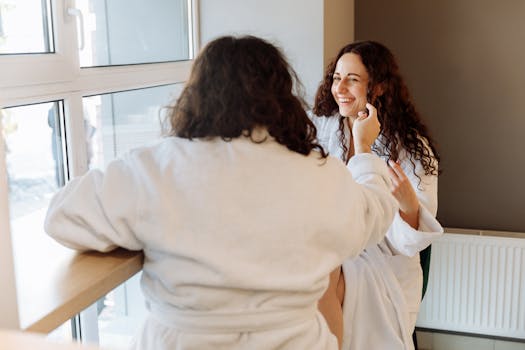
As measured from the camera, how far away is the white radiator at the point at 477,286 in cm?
281

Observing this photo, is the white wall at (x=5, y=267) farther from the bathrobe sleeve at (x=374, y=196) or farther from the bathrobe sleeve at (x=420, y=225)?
the bathrobe sleeve at (x=420, y=225)

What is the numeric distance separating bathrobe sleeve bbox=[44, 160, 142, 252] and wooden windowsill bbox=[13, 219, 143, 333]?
36mm

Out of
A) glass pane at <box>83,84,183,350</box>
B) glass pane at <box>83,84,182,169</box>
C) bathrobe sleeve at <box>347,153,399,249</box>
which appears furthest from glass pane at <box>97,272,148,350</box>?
bathrobe sleeve at <box>347,153,399,249</box>

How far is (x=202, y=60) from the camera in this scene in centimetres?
123

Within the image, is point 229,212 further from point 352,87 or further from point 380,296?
point 352,87

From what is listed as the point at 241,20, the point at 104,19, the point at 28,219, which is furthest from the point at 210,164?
the point at 241,20

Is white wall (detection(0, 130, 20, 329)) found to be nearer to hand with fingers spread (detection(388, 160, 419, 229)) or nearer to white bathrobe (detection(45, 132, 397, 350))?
white bathrobe (detection(45, 132, 397, 350))

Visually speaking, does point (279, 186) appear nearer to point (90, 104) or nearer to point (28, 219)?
point (28, 219)

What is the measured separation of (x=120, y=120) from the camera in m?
2.03

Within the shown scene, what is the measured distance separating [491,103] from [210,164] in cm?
213

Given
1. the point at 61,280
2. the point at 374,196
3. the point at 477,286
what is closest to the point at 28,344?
the point at 61,280

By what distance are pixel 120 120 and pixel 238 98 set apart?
0.92 metres

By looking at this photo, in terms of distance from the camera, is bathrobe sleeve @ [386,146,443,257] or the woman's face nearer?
bathrobe sleeve @ [386,146,443,257]

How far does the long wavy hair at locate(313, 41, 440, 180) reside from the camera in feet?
6.47
